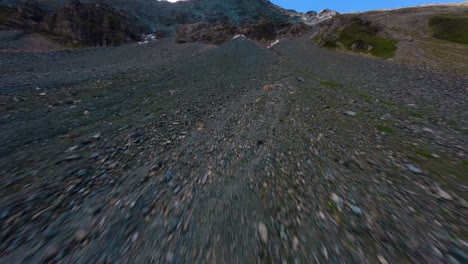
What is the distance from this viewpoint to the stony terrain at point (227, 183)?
2.93 meters

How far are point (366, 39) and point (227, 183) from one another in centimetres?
6011

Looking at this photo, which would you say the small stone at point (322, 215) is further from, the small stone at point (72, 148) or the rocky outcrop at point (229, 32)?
the rocky outcrop at point (229, 32)

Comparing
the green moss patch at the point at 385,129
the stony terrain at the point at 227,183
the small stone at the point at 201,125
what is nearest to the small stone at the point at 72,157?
the stony terrain at the point at 227,183

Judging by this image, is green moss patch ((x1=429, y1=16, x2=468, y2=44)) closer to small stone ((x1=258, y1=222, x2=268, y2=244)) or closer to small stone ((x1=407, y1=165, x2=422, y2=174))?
small stone ((x1=407, y1=165, x2=422, y2=174))

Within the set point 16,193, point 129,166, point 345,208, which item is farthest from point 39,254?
point 345,208

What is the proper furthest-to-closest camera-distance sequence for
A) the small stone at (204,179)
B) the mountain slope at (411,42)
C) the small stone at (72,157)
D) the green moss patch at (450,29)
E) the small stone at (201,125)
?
the green moss patch at (450,29) < the mountain slope at (411,42) < the small stone at (201,125) < the small stone at (72,157) < the small stone at (204,179)

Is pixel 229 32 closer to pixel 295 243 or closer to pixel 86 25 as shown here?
pixel 86 25

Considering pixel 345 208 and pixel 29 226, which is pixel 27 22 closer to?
pixel 29 226

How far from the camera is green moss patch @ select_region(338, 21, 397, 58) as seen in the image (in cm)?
3962

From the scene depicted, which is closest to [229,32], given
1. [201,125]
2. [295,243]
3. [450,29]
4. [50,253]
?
[450,29]

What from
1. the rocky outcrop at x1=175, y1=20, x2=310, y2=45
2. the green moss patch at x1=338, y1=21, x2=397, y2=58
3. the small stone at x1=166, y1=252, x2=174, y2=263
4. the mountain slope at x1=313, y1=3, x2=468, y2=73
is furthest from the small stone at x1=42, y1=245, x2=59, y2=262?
the rocky outcrop at x1=175, y1=20, x2=310, y2=45

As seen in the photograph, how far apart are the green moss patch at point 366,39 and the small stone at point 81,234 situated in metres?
48.6

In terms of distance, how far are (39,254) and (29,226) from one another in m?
0.80

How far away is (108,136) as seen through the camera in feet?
20.7
